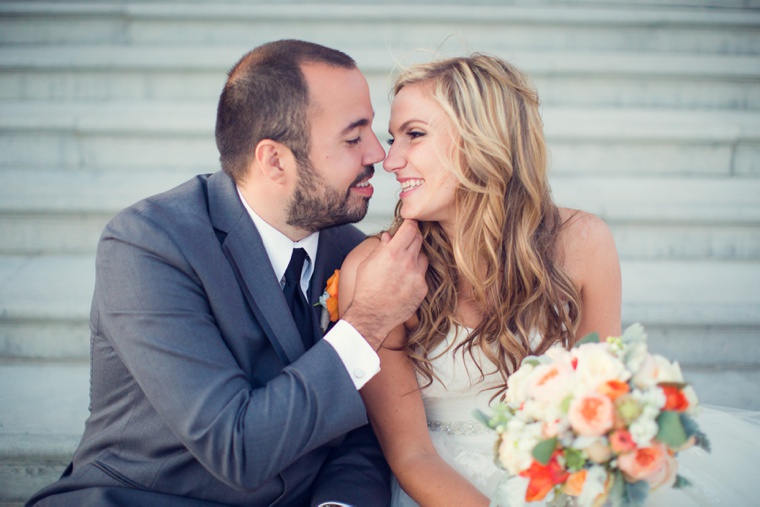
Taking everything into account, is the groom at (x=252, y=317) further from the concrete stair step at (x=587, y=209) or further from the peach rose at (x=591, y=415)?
the concrete stair step at (x=587, y=209)

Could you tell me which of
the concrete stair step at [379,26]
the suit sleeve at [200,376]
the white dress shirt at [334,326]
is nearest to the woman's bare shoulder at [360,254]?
the white dress shirt at [334,326]

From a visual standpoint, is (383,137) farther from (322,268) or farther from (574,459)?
(574,459)

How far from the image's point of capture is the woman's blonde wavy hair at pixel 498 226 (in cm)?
193

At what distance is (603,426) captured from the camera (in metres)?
1.12

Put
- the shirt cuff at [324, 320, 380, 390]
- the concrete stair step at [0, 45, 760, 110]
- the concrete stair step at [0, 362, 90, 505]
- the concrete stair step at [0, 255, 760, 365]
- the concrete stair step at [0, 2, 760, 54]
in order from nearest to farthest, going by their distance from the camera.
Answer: the shirt cuff at [324, 320, 380, 390] → the concrete stair step at [0, 362, 90, 505] → the concrete stair step at [0, 255, 760, 365] → the concrete stair step at [0, 45, 760, 110] → the concrete stair step at [0, 2, 760, 54]

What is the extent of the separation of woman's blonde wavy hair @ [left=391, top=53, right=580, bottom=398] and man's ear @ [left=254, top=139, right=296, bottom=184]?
16.9 inches

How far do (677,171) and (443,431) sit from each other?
2.14 metres

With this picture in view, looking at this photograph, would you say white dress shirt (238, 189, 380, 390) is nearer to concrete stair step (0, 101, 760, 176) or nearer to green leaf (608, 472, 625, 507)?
green leaf (608, 472, 625, 507)

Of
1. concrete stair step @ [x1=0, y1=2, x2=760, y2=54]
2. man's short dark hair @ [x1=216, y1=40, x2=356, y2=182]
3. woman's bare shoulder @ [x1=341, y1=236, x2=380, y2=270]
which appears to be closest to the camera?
man's short dark hair @ [x1=216, y1=40, x2=356, y2=182]

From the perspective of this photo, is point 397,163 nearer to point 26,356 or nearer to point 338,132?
point 338,132

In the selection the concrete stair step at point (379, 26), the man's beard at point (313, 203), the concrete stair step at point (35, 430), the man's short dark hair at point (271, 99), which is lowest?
the concrete stair step at point (35, 430)

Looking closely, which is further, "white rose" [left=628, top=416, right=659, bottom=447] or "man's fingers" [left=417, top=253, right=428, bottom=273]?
"man's fingers" [left=417, top=253, right=428, bottom=273]

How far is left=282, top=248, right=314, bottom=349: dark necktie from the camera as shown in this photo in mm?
1904

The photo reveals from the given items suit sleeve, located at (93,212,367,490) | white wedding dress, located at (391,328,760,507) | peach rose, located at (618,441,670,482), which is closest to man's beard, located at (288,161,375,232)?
suit sleeve, located at (93,212,367,490)
